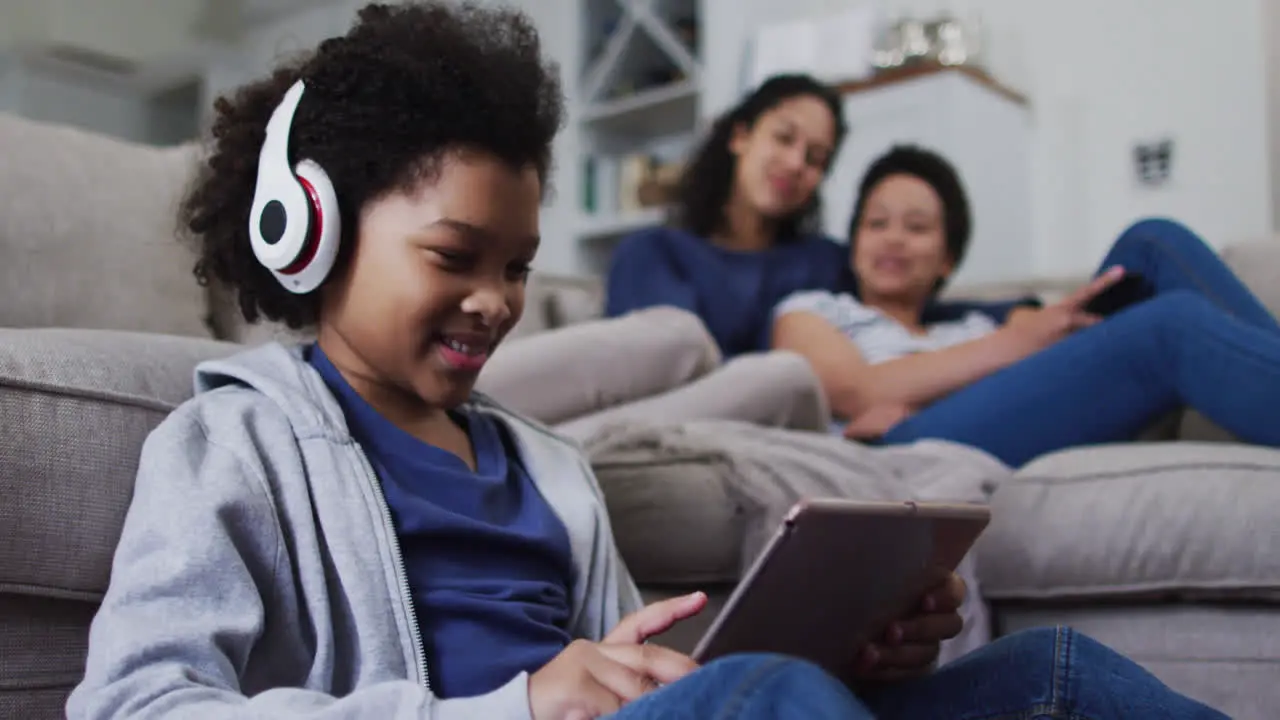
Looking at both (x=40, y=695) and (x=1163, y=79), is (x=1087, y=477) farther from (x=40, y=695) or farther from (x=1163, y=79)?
(x=1163, y=79)

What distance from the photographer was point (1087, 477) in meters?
1.16

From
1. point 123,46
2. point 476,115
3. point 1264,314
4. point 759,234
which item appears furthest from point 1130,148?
point 123,46

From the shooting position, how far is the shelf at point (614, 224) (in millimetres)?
3311

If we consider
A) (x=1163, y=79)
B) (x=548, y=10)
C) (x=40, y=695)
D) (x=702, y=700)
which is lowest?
(x=40, y=695)

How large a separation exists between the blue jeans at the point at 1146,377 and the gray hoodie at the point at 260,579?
950 mm

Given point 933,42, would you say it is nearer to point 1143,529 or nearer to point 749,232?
point 749,232

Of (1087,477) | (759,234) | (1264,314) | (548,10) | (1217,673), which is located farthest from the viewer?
(548,10)

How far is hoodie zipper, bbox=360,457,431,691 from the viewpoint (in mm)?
594

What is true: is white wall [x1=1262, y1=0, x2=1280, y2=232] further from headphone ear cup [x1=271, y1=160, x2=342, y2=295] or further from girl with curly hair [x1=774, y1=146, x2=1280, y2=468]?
headphone ear cup [x1=271, y1=160, x2=342, y2=295]

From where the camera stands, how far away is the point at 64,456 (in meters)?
0.66

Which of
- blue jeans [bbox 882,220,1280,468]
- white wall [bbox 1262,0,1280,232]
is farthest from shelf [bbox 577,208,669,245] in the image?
blue jeans [bbox 882,220,1280,468]

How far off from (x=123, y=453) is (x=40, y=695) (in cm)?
15

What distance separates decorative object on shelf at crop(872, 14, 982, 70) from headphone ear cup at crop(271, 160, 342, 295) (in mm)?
2346

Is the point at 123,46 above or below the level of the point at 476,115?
above
